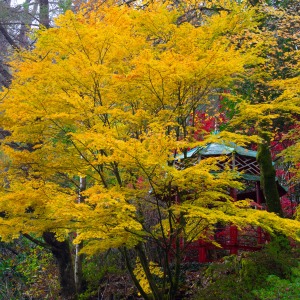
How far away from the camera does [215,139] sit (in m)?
5.07

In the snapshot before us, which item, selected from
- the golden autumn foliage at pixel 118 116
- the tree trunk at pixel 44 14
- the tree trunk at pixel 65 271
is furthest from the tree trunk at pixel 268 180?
the tree trunk at pixel 44 14

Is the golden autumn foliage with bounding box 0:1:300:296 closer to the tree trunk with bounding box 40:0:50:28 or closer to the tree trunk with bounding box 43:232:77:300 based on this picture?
the tree trunk with bounding box 43:232:77:300

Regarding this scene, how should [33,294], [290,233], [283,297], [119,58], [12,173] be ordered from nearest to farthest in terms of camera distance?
[290,233] < [283,297] < [119,58] < [12,173] < [33,294]

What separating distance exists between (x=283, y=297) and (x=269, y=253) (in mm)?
1408

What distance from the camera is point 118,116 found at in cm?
559

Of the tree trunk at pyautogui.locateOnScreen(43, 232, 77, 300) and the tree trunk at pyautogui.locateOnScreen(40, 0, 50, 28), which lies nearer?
the tree trunk at pyautogui.locateOnScreen(43, 232, 77, 300)

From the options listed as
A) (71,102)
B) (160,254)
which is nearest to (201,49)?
(71,102)

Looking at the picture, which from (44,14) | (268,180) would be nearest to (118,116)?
(268,180)

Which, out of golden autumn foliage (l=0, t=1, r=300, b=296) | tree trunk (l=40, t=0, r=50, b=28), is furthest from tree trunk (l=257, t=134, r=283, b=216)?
tree trunk (l=40, t=0, r=50, b=28)

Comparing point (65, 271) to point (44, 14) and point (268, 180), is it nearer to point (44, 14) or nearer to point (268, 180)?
point (268, 180)

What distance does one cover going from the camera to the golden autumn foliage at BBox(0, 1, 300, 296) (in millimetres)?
4805

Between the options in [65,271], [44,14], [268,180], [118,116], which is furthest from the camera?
[44,14]

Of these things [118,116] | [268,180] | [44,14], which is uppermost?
[44,14]

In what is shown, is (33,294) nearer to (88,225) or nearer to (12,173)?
(12,173)
